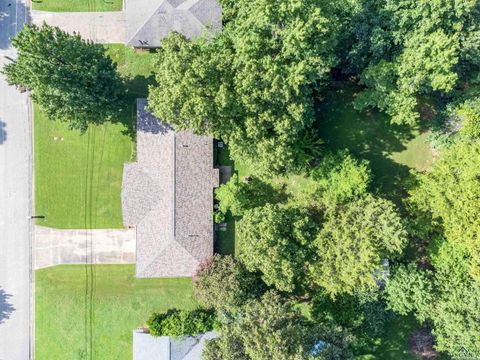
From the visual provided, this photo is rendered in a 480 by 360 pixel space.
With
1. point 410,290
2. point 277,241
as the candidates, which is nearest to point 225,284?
point 277,241

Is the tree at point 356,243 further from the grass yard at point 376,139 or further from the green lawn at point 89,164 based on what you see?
the green lawn at point 89,164

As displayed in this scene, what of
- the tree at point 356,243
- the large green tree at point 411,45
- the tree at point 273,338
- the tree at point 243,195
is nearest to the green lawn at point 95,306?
the tree at point 243,195

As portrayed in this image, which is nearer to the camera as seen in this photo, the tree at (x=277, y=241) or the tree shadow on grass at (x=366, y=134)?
the tree at (x=277, y=241)

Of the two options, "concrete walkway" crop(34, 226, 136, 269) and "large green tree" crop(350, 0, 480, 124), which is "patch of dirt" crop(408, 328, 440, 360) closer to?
"large green tree" crop(350, 0, 480, 124)

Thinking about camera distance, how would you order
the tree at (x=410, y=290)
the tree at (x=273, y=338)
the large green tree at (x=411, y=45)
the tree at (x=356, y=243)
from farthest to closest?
1. the tree at (x=410, y=290)
2. the tree at (x=356, y=243)
3. the large green tree at (x=411, y=45)
4. the tree at (x=273, y=338)

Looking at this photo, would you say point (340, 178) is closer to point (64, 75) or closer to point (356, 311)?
point (356, 311)

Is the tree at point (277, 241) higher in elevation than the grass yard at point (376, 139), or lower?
lower
